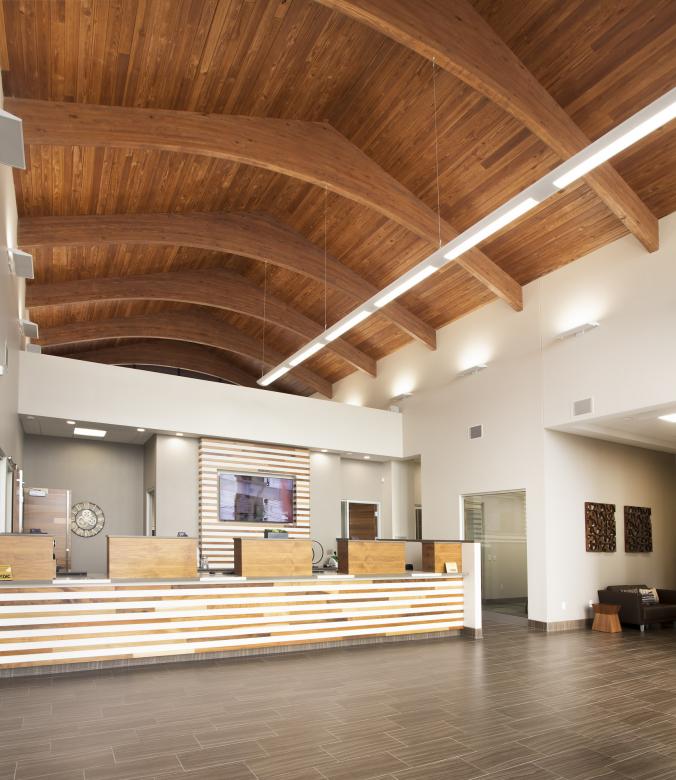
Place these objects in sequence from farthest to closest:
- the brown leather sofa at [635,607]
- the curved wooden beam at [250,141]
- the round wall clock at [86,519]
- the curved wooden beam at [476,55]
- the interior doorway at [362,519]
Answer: the interior doorway at [362,519] → the round wall clock at [86,519] → the brown leather sofa at [635,607] → the curved wooden beam at [250,141] → the curved wooden beam at [476,55]

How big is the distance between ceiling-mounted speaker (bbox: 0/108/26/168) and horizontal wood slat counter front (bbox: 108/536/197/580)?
3713 millimetres

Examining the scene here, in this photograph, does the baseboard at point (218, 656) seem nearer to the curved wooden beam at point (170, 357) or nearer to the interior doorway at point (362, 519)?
the interior doorway at point (362, 519)

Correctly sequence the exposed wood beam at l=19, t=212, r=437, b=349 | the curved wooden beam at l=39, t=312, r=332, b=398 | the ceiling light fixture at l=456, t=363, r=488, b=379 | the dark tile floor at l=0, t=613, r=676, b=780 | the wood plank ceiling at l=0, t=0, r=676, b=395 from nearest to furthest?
the dark tile floor at l=0, t=613, r=676, b=780, the wood plank ceiling at l=0, t=0, r=676, b=395, the exposed wood beam at l=19, t=212, r=437, b=349, the ceiling light fixture at l=456, t=363, r=488, b=379, the curved wooden beam at l=39, t=312, r=332, b=398

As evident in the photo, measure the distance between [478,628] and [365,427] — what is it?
513 centimetres

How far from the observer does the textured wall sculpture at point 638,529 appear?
35.1 feet

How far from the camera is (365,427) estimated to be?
41.5 ft

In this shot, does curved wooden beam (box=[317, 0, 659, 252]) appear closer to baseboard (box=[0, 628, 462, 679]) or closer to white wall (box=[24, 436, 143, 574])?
baseboard (box=[0, 628, 462, 679])

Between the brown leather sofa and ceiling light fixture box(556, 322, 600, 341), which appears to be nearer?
ceiling light fixture box(556, 322, 600, 341)

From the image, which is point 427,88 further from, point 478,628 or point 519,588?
point 519,588

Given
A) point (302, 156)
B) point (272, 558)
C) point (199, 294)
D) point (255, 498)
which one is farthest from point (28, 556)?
point (199, 294)

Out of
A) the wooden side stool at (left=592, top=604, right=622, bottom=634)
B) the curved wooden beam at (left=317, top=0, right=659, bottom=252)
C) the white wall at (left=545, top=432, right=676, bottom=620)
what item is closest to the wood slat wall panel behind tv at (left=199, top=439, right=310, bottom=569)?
the white wall at (left=545, top=432, right=676, bottom=620)

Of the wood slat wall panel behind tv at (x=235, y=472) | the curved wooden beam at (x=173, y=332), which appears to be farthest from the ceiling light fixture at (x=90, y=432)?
the curved wooden beam at (x=173, y=332)

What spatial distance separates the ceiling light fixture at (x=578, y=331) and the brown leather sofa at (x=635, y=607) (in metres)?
3.95

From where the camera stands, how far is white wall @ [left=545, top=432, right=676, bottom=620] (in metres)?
9.59
